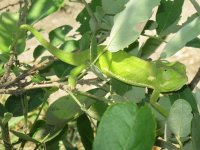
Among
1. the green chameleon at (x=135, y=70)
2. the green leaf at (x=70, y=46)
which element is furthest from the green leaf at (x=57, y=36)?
the green chameleon at (x=135, y=70)

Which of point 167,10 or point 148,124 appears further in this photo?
point 167,10

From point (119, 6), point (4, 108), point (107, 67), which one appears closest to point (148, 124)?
point (107, 67)

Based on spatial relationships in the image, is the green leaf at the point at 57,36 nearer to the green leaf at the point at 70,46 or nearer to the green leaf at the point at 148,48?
the green leaf at the point at 70,46

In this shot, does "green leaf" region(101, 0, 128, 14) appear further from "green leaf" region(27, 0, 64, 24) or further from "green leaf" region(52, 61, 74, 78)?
"green leaf" region(52, 61, 74, 78)

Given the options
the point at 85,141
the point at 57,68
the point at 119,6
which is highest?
the point at 119,6

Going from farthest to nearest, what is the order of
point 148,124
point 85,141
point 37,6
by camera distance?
1. point 85,141
2. point 37,6
3. point 148,124

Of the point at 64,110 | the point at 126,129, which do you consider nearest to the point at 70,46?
the point at 64,110

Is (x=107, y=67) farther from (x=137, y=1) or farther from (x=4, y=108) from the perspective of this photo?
(x=4, y=108)
